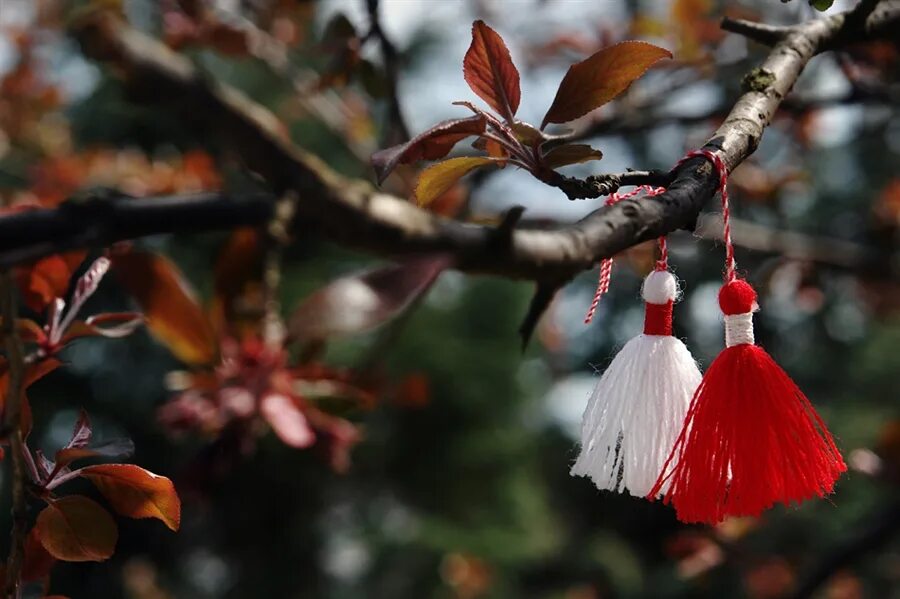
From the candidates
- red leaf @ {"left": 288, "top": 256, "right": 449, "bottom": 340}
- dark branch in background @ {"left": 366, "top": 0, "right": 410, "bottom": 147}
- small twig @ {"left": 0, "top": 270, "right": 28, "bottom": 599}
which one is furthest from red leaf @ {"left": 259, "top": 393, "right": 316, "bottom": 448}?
red leaf @ {"left": 288, "top": 256, "right": 449, "bottom": 340}

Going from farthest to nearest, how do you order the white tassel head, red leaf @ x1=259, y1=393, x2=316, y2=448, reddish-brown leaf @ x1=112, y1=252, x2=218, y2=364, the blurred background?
the blurred background < red leaf @ x1=259, y1=393, x2=316, y2=448 < reddish-brown leaf @ x1=112, y1=252, x2=218, y2=364 < the white tassel head

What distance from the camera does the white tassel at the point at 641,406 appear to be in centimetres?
51

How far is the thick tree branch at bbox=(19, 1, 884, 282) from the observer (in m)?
0.28

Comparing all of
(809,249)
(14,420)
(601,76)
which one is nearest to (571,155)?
(601,76)

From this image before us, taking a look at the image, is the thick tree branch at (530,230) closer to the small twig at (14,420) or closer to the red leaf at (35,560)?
the small twig at (14,420)

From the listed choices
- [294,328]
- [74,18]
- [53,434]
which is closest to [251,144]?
[294,328]

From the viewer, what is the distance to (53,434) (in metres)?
4.26

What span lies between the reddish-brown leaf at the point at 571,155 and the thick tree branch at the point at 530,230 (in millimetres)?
35


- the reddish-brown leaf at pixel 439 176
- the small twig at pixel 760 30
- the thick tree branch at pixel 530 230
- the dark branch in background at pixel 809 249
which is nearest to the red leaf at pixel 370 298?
the thick tree branch at pixel 530 230

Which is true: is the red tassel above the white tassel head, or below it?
below

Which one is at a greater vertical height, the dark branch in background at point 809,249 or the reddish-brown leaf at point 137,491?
the dark branch in background at point 809,249

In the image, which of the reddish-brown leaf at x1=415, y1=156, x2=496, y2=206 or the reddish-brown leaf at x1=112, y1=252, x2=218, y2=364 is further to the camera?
the reddish-brown leaf at x1=112, y1=252, x2=218, y2=364

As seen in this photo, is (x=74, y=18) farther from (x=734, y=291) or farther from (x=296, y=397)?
(x=734, y=291)

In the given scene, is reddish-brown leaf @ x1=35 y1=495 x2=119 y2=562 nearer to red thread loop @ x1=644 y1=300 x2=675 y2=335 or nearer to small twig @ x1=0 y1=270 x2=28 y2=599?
small twig @ x1=0 y1=270 x2=28 y2=599
